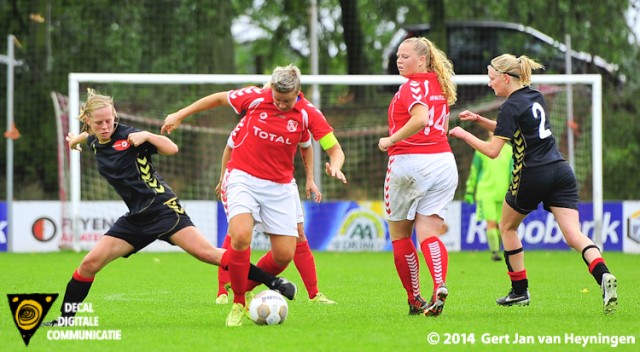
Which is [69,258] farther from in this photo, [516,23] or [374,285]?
[516,23]

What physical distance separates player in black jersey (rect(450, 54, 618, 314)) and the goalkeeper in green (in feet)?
21.6

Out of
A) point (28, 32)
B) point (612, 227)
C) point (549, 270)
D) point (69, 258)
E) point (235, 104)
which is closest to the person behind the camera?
point (235, 104)

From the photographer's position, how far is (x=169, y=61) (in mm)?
23156

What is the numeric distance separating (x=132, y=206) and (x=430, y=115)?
223 centimetres

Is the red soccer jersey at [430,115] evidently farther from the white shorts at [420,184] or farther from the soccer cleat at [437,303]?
the soccer cleat at [437,303]

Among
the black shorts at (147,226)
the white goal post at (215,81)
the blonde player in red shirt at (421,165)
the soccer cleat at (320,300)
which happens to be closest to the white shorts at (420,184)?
the blonde player in red shirt at (421,165)

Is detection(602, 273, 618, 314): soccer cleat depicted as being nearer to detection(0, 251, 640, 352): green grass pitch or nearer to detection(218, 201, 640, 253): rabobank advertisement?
detection(0, 251, 640, 352): green grass pitch

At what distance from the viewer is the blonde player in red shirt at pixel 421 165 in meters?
7.62

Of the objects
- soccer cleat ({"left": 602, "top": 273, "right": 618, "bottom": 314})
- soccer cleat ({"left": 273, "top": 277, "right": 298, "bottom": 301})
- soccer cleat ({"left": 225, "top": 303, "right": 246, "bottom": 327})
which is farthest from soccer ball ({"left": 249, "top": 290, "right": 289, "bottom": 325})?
soccer cleat ({"left": 602, "top": 273, "right": 618, "bottom": 314})

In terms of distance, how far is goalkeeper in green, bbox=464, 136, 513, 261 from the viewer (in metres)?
14.8

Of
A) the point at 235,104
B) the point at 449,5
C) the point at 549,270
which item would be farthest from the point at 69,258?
the point at 449,5

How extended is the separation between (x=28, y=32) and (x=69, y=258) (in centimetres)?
856

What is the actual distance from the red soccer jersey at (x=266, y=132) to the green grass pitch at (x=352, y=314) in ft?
3.61

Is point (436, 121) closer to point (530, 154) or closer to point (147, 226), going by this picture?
point (530, 154)
